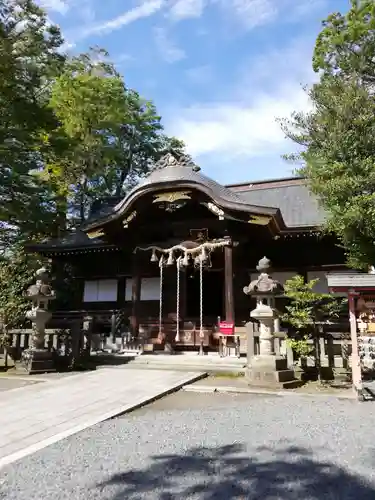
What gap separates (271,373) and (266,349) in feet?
1.63

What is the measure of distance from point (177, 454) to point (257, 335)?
14.4 feet

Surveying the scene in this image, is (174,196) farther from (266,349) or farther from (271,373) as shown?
(271,373)

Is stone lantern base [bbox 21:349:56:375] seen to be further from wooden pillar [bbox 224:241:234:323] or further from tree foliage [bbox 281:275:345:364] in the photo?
tree foliage [bbox 281:275:345:364]

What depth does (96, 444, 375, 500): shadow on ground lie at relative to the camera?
268 centimetres

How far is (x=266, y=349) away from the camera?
23.5 feet

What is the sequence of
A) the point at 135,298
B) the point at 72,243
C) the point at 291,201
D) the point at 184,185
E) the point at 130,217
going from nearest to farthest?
the point at 184,185, the point at 135,298, the point at 130,217, the point at 72,243, the point at 291,201

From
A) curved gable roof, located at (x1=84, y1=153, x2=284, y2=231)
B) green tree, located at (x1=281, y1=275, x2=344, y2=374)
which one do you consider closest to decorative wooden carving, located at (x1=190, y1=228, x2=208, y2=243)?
curved gable roof, located at (x1=84, y1=153, x2=284, y2=231)

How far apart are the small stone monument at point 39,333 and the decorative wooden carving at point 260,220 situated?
6.21 m

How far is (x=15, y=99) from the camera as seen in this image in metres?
12.6

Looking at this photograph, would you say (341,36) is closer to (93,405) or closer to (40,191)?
(40,191)

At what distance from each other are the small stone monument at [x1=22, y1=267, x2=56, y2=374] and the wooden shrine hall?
3692mm

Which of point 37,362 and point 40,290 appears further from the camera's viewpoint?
point 40,290

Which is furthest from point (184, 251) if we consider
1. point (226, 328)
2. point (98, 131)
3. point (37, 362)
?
point (98, 131)

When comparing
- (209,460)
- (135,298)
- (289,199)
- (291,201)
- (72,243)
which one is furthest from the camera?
(289,199)
